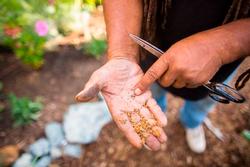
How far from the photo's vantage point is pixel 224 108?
8.23 ft

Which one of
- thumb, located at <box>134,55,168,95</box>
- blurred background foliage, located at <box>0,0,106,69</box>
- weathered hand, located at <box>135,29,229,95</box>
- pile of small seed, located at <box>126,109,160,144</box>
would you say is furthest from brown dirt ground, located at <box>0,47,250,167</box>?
weathered hand, located at <box>135,29,229,95</box>

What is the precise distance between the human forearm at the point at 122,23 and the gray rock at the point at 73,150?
111 centimetres

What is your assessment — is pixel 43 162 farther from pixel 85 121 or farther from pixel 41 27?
pixel 41 27

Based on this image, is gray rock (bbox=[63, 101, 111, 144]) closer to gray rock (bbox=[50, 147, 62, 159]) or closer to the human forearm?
gray rock (bbox=[50, 147, 62, 159])

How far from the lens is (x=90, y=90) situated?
3.90 ft

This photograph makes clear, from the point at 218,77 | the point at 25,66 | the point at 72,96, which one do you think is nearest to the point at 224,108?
the point at 218,77

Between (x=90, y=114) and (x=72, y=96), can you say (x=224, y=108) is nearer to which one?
(x=90, y=114)

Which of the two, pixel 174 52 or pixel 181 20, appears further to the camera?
pixel 181 20

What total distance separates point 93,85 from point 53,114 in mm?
1343

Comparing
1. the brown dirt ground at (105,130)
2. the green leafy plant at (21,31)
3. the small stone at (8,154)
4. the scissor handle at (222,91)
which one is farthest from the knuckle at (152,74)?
the green leafy plant at (21,31)

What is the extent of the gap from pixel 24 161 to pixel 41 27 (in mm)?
1092

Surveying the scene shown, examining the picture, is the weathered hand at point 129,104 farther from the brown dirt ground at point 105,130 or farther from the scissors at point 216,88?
the brown dirt ground at point 105,130

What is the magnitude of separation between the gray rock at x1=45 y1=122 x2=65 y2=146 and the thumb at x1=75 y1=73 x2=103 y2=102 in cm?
117

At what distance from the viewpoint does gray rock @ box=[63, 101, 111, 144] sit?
2.24 m
